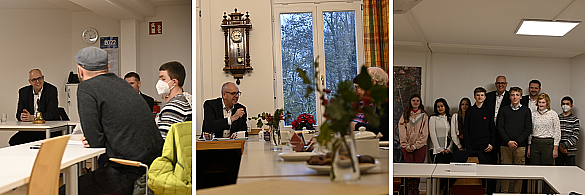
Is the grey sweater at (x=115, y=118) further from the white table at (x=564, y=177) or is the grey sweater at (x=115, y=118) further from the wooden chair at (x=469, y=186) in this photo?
the white table at (x=564, y=177)

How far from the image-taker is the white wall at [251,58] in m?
1.59

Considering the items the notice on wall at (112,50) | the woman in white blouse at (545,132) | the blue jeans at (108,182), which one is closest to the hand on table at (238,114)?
the blue jeans at (108,182)

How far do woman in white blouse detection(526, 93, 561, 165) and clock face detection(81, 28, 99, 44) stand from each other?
401 centimetres

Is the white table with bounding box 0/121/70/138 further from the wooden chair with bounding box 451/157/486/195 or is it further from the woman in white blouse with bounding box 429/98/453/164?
the wooden chair with bounding box 451/157/486/195

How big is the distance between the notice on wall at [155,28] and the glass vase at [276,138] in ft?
10.8

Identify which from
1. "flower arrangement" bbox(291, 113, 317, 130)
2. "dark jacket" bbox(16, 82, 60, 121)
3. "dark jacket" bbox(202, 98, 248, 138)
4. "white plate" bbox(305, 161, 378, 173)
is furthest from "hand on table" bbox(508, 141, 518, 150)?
"dark jacket" bbox(16, 82, 60, 121)

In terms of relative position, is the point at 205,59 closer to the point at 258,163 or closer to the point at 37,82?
the point at 258,163

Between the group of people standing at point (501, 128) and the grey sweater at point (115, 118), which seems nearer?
the group of people standing at point (501, 128)

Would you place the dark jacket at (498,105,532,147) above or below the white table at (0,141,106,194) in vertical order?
above

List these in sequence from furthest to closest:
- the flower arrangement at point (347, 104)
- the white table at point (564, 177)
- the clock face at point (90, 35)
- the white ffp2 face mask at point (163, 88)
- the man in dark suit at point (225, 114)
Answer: the clock face at point (90, 35)
the white ffp2 face mask at point (163, 88)
the white table at point (564, 177)
the man in dark suit at point (225, 114)
the flower arrangement at point (347, 104)

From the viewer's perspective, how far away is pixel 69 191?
1974 mm

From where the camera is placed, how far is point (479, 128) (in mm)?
2137

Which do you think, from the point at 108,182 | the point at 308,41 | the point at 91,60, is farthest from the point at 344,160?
the point at 91,60

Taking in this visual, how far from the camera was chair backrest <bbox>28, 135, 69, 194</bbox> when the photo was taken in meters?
1.58
